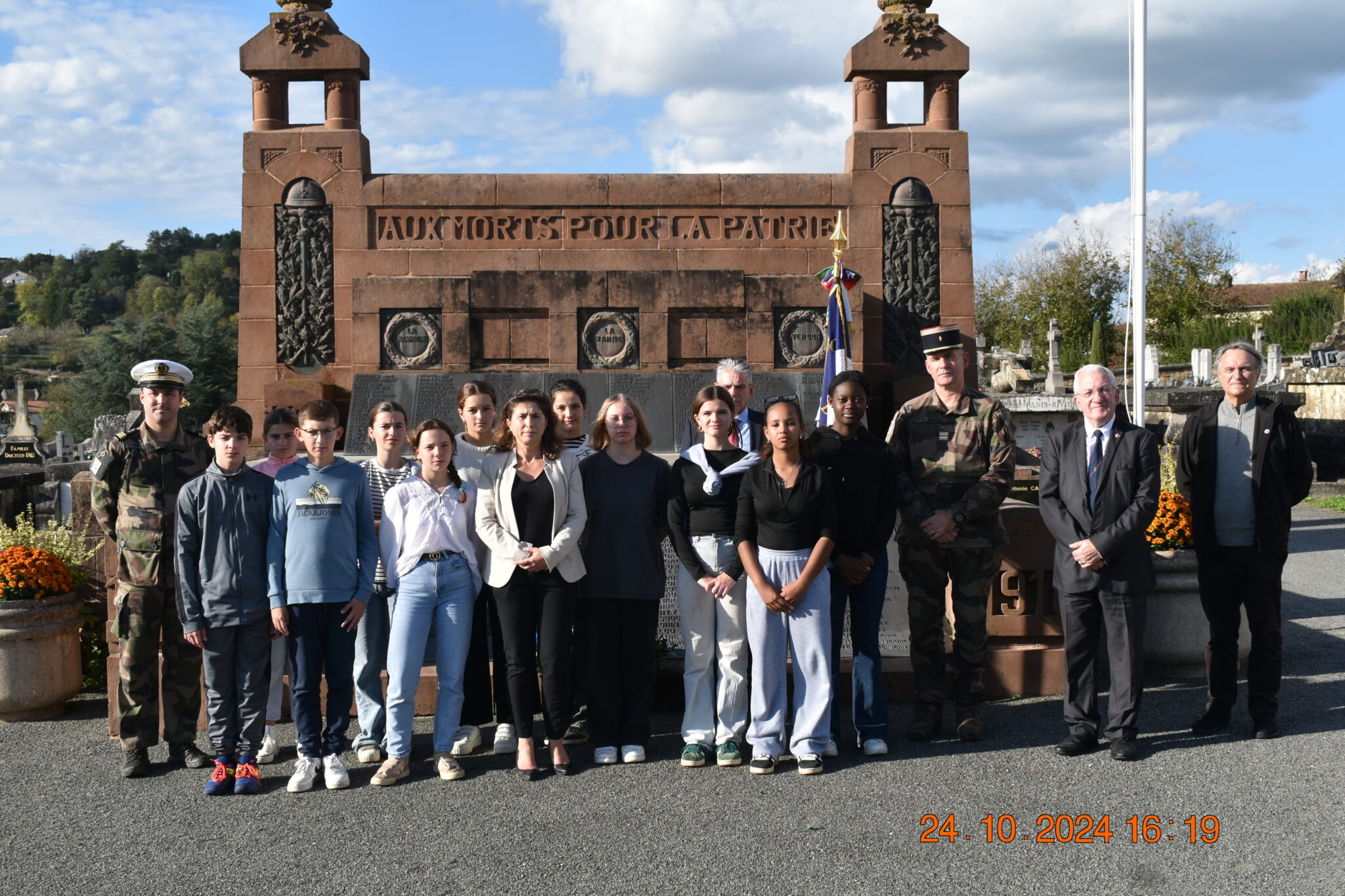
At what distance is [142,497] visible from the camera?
497cm

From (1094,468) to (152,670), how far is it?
4478mm

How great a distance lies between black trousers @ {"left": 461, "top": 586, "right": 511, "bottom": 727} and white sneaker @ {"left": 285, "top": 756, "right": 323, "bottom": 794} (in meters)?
0.76

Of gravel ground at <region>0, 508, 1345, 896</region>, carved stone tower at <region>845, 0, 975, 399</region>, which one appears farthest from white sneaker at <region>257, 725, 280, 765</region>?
carved stone tower at <region>845, 0, 975, 399</region>

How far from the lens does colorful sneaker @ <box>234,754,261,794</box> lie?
4.57 meters

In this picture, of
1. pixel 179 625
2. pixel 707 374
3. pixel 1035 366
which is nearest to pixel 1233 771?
pixel 179 625

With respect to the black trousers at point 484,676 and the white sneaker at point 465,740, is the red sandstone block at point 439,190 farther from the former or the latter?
the white sneaker at point 465,740

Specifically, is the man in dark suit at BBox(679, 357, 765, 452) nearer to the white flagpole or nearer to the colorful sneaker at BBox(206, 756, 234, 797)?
the colorful sneaker at BBox(206, 756, 234, 797)

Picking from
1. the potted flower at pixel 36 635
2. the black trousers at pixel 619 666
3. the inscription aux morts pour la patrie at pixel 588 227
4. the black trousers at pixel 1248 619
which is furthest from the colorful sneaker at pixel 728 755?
the inscription aux morts pour la patrie at pixel 588 227

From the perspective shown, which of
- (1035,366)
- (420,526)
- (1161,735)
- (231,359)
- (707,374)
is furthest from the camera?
(231,359)

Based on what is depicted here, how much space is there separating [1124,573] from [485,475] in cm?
296

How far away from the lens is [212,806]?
175 inches

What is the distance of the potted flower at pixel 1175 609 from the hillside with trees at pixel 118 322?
128 ft

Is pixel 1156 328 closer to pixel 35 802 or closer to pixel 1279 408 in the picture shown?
pixel 1279 408

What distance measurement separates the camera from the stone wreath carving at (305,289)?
10555 millimetres
